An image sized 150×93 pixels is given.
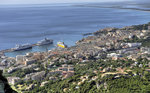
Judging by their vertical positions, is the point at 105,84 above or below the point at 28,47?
above

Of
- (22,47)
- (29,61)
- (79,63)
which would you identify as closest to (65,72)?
(79,63)

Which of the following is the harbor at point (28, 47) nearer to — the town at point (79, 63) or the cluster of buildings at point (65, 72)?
the town at point (79, 63)

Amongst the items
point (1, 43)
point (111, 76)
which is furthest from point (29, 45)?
point (111, 76)

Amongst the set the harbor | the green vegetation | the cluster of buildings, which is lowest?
the harbor

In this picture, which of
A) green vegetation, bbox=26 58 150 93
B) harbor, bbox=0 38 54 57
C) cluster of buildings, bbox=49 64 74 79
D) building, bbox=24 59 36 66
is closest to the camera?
green vegetation, bbox=26 58 150 93

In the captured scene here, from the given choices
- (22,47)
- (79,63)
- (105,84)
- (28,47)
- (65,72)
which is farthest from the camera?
(28,47)

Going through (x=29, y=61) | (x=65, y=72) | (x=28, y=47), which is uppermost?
(x=65, y=72)

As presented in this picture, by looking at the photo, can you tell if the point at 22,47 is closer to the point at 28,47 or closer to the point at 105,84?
the point at 28,47

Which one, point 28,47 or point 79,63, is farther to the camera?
point 28,47

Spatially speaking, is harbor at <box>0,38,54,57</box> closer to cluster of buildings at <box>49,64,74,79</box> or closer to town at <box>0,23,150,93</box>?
town at <box>0,23,150,93</box>

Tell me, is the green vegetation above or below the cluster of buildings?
above

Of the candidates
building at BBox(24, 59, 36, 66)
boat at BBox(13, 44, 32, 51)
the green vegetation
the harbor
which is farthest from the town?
boat at BBox(13, 44, 32, 51)

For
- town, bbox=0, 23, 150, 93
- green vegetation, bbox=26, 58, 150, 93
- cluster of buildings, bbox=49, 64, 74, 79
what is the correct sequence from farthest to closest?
1. cluster of buildings, bbox=49, 64, 74, 79
2. town, bbox=0, 23, 150, 93
3. green vegetation, bbox=26, 58, 150, 93
